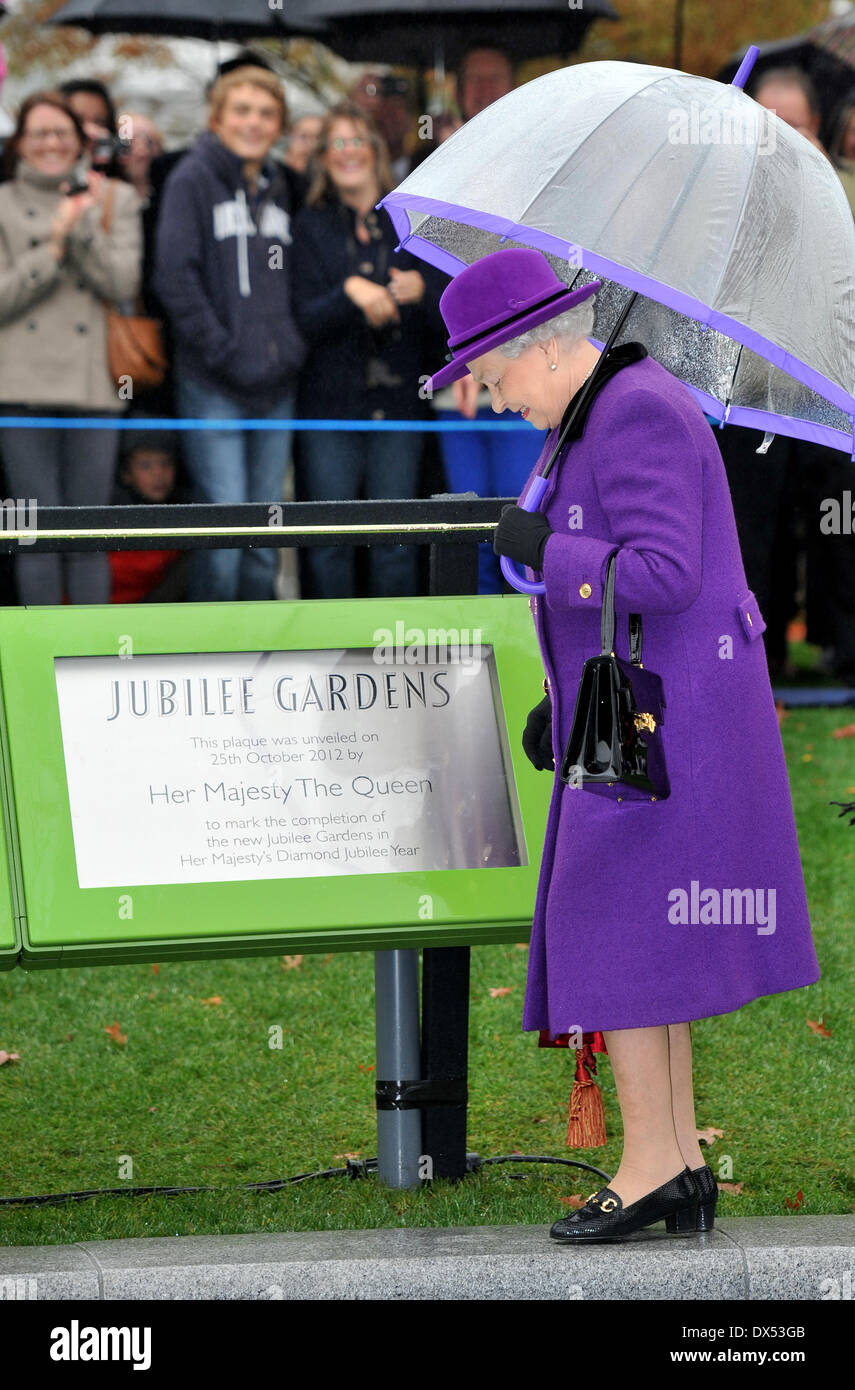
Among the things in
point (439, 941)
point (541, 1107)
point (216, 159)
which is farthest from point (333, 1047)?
point (216, 159)

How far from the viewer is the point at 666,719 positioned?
12.2ft

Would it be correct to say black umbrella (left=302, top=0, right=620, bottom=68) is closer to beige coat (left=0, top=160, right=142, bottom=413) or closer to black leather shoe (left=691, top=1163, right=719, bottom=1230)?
beige coat (left=0, top=160, right=142, bottom=413)

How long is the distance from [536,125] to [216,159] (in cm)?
475

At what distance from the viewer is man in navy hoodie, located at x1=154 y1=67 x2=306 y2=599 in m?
8.43

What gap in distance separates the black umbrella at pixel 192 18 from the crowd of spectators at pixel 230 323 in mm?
559

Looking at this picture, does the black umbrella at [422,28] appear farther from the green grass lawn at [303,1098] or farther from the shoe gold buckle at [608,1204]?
the shoe gold buckle at [608,1204]

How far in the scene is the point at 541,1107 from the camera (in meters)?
5.17

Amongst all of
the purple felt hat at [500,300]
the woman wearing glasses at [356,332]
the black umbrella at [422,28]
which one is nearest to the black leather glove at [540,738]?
the purple felt hat at [500,300]

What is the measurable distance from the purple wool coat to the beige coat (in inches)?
198

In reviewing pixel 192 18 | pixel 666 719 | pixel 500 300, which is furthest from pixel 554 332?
pixel 192 18

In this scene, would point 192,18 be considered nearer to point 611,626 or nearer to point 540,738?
point 540,738

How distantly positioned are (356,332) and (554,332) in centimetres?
505

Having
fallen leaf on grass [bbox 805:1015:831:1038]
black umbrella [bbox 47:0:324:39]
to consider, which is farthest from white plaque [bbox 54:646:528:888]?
black umbrella [bbox 47:0:324:39]
